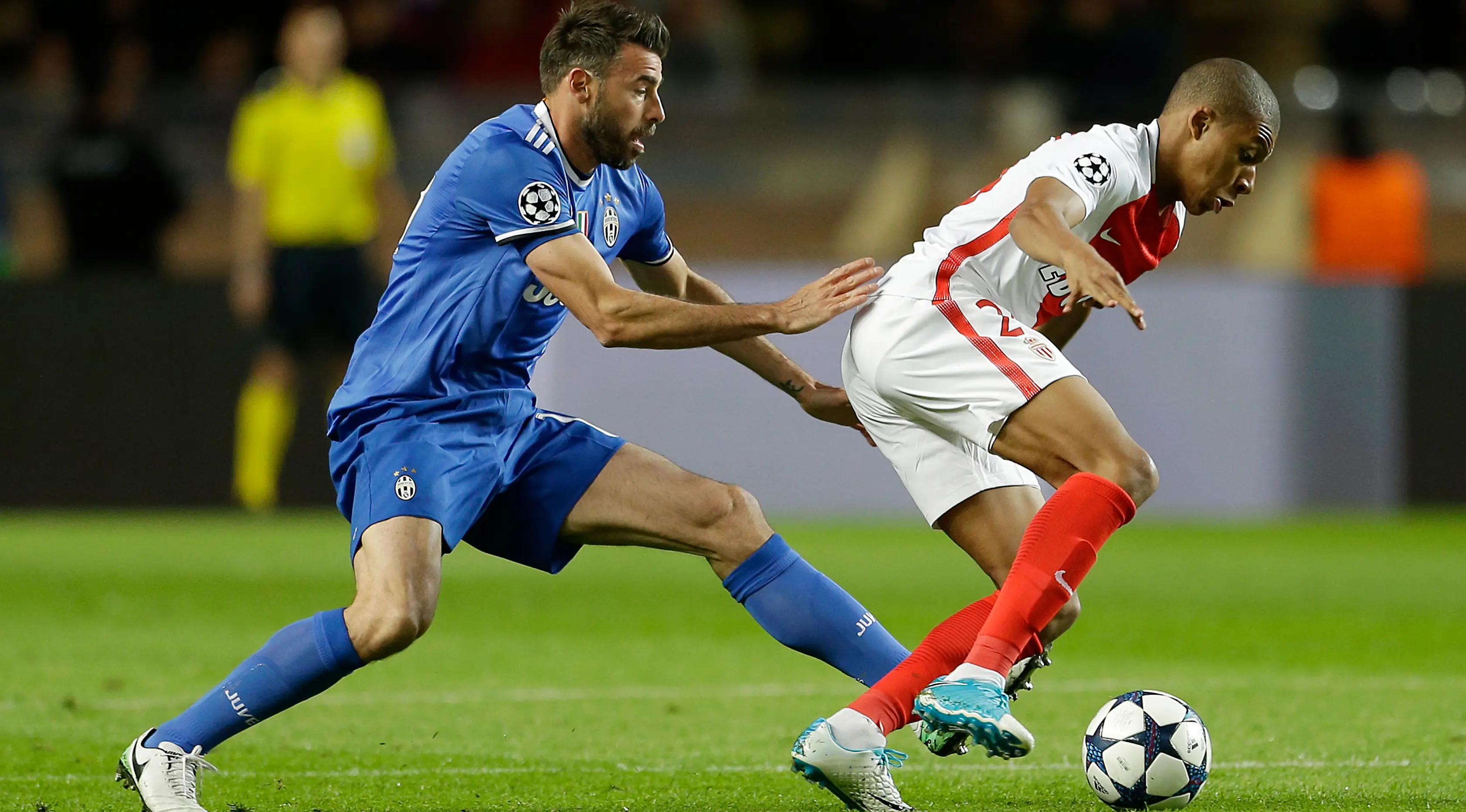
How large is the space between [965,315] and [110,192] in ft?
31.4

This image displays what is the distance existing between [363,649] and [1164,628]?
14.2 feet

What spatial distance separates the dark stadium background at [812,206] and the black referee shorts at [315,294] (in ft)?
3.28

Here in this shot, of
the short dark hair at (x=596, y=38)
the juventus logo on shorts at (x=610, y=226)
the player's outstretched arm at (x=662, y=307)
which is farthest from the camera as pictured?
the juventus logo on shorts at (x=610, y=226)

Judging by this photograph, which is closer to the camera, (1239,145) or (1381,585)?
(1239,145)

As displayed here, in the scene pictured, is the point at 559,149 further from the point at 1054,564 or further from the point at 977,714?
the point at 977,714

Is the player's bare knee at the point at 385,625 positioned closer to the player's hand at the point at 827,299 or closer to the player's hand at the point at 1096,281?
the player's hand at the point at 827,299

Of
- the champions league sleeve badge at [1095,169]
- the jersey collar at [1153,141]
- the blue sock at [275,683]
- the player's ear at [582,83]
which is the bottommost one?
the blue sock at [275,683]

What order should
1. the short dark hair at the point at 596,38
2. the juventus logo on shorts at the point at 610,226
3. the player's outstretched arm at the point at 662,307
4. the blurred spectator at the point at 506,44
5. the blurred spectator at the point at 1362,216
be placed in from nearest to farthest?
the player's outstretched arm at the point at 662,307 → the short dark hair at the point at 596,38 → the juventus logo on shorts at the point at 610,226 → the blurred spectator at the point at 1362,216 → the blurred spectator at the point at 506,44

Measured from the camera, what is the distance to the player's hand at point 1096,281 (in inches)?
160

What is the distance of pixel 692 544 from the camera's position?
4773mm

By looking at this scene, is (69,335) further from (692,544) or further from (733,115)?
(692,544)

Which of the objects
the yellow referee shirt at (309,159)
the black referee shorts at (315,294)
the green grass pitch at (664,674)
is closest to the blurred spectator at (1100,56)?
the green grass pitch at (664,674)

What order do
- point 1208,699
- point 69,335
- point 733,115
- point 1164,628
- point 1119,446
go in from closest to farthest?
point 1119,446 → point 1208,699 → point 1164,628 → point 69,335 → point 733,115

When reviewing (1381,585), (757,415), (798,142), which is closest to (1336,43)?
(798,142)
